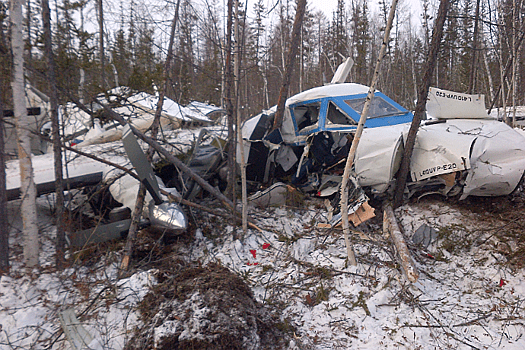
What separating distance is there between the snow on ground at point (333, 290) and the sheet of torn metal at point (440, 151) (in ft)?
2.52

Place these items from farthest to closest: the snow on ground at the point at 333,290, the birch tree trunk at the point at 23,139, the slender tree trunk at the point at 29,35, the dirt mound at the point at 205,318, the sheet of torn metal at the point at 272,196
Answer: the sheet of torn metal at the point at 272,196 → the slender tree trunk at the point at 29,35 → the birch tree trunk at the point at 23,139 → the snow on ground at the point at 333,290 → the dirt mound at the point at 205,318

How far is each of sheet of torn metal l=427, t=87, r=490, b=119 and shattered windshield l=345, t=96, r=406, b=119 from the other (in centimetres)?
65

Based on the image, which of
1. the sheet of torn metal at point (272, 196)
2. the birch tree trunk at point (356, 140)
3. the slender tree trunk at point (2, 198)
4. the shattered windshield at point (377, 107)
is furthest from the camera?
the sheet of torn metal at point (272, 196)

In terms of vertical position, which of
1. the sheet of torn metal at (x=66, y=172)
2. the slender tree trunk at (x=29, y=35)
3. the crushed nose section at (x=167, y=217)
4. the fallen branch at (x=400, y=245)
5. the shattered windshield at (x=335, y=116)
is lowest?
the fallen branch at (x=400, y=245)

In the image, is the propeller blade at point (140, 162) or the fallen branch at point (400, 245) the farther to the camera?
the propeller blade at point (140, 162)

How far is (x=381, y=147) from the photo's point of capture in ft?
18.3

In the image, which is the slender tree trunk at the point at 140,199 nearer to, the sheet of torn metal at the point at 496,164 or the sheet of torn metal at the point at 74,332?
the sheet of torn metal at the point at 74,332

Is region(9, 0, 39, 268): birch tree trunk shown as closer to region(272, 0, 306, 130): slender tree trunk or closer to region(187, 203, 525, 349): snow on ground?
region(187, 203, 525, 349): snow on ground

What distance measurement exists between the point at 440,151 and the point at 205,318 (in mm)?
4446

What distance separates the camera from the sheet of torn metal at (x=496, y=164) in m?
4.89

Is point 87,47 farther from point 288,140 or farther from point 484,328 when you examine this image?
point 484,328

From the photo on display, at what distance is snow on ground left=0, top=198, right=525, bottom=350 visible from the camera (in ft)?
10.8

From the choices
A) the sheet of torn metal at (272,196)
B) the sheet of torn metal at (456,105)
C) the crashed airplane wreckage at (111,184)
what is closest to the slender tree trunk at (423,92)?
the sheet of torn metal at (456,105)

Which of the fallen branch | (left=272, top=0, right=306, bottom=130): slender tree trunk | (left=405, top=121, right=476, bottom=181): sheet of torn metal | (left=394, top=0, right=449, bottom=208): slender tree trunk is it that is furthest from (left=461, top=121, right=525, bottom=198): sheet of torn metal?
(left=272, top=0, right=306, bottom=130): slender tree trunk
